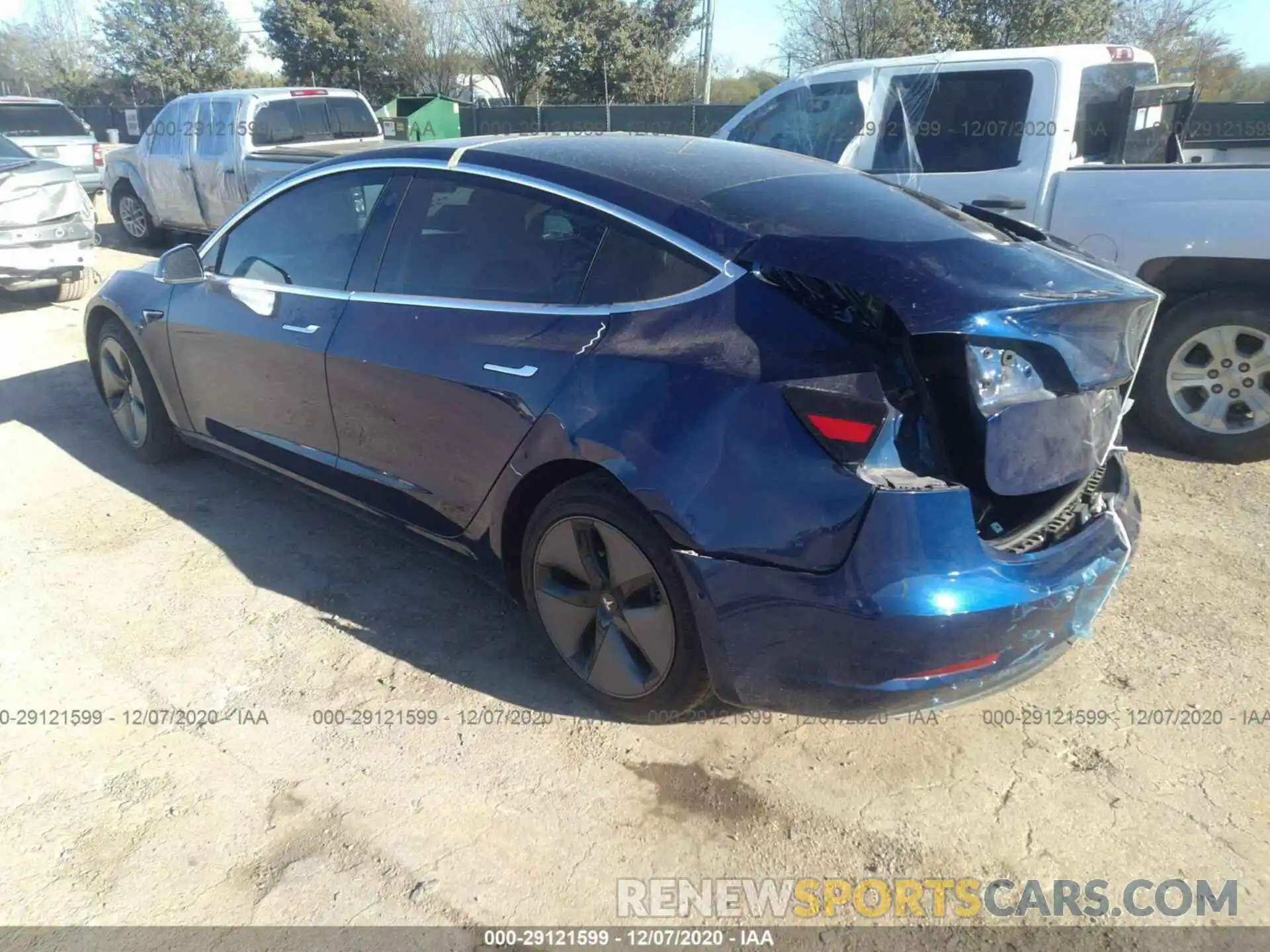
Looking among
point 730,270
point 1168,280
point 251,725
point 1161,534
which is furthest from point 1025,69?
point 251,725

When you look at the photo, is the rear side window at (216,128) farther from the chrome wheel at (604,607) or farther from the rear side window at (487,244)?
the chrome wheel at (604,607)

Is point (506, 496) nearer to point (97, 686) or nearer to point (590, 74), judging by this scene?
point (97, 686)

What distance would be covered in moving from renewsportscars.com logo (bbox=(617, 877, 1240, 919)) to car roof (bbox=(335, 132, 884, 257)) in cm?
166

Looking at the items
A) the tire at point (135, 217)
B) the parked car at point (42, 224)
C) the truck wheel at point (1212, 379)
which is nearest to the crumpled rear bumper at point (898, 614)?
the truck wheel at point (1212, 379)

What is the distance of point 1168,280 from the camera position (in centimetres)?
470

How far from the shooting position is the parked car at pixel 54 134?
13641 mm

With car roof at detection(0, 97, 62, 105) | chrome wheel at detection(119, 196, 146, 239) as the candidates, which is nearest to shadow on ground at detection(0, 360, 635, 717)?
chrome wheel at detection(119, 196, 146, 239)

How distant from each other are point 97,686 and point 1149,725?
3412 millimetres

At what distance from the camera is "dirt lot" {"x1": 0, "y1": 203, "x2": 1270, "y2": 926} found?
2.40 metres

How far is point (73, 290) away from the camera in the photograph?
895cm

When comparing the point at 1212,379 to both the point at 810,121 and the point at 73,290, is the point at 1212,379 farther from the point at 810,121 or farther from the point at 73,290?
the point at 73,290

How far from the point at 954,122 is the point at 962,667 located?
430 cm

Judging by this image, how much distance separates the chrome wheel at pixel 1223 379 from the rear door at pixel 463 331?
11.2 ft

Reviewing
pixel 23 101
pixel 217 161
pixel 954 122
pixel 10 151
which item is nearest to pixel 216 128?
pixel 217 161
